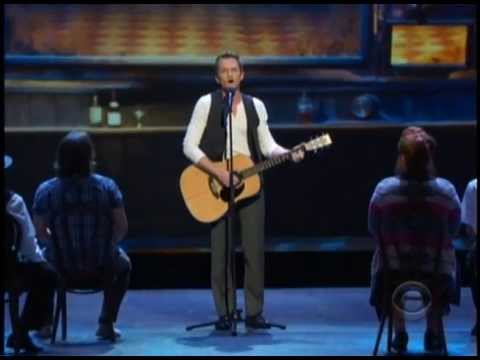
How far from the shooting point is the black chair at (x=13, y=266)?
6.27 m

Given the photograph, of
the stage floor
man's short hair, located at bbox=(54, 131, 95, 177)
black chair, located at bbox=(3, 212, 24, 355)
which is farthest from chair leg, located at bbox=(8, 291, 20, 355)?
man's short hair, located at bbox=(54, 131, 95, 177)

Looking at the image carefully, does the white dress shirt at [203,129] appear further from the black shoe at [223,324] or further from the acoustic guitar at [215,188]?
the black shoe at [223,324]

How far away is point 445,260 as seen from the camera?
248 inches

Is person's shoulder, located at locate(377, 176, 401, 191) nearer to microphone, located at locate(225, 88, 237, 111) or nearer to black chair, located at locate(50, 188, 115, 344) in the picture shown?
microphone, located at locate(225, 88, 237, 111)

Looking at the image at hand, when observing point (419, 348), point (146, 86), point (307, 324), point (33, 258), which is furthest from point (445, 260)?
point (146, 86)

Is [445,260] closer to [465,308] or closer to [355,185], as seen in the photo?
[465,308]

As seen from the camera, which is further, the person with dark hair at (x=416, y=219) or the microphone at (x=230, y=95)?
the microphone at (x=230, y=95)

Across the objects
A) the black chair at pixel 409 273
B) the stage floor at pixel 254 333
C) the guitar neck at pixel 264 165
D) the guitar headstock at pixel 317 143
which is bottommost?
the stage floor at pixel 254 333

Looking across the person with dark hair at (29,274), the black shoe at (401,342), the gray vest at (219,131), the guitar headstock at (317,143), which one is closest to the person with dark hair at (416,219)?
the black shoe at (401,342)

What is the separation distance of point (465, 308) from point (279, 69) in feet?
7.98

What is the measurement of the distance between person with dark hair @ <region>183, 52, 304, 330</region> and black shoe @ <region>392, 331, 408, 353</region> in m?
0.95

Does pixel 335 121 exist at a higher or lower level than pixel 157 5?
lower

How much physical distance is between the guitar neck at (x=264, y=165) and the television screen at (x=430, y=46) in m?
2.63

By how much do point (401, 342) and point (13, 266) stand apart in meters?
2.21
